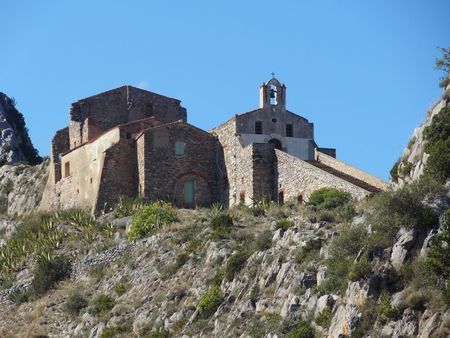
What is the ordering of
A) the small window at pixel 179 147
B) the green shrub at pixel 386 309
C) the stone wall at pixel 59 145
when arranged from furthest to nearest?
the stone wall at pixel 59 145
the small window at pixel 179 147
the green shrub at pixel 386 309

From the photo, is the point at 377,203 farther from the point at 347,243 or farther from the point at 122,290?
the point at 122,290

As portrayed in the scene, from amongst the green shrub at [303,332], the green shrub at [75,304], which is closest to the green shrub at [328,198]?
the green shrub at [75,304]

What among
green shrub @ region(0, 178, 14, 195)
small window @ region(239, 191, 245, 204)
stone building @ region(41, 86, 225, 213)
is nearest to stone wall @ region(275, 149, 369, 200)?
small window @ region(239, 191, 245, 204)

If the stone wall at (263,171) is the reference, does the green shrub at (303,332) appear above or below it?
below

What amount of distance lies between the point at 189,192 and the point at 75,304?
14.5 m

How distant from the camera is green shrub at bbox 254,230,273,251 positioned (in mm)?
50875

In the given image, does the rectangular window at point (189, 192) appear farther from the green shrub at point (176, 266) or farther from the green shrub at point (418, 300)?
the green shrub at point (418, 300)

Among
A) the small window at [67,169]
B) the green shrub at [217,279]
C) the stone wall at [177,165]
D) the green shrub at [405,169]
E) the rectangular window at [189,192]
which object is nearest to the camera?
the green shrub at [405,169]

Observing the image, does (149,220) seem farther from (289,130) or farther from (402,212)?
(402,212)

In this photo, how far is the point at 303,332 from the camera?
137 ft

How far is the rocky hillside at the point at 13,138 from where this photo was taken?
99.8 meters

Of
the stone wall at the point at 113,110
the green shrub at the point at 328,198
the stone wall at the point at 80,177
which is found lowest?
the green shrub at the point at 328,198

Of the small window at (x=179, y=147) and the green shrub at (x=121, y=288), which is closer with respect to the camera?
the green shrub at (x=121, y=288)

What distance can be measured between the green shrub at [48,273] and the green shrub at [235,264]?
13848 millimetres
